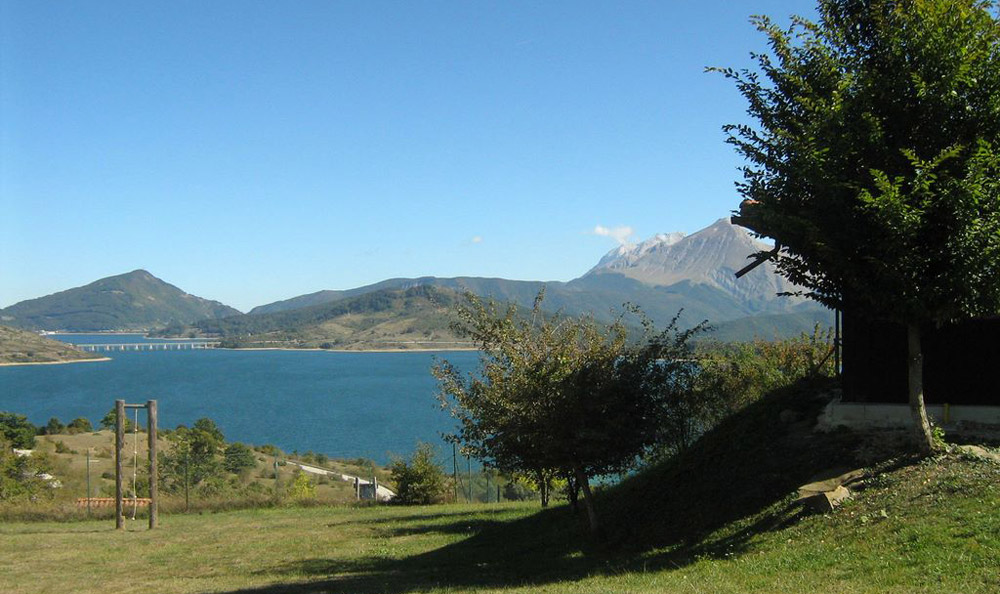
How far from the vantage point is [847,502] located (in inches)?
415

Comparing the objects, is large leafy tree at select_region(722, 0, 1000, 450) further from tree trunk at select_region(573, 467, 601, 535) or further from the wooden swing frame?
the wooden swing frame

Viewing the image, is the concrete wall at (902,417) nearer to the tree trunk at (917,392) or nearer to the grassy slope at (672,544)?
the grassy slope at (672,544)

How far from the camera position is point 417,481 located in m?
29.6

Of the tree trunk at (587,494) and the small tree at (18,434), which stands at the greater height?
the tree trunk at (587,494)

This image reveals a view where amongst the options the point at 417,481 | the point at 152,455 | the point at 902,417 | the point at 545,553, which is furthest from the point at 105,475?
the point at 902,417

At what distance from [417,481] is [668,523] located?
58.0 feet

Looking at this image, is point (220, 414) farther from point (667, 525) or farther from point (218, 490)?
point (667, 525)

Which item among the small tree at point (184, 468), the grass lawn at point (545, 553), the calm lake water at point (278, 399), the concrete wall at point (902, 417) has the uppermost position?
the concrete wall at point (902, 417)

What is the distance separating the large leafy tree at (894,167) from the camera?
9.93 metres

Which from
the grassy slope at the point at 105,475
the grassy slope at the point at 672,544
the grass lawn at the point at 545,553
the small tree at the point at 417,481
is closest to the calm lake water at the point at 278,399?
the grassy slope at the point at 105,475

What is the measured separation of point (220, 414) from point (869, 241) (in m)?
109

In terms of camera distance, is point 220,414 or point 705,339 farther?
point 220,414

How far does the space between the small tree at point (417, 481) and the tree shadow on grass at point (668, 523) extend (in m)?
12.0

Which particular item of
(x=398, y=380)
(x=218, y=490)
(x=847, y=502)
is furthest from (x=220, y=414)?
(x=847, y=502)
